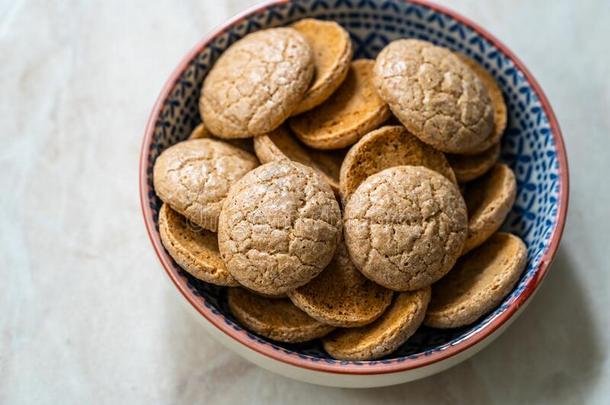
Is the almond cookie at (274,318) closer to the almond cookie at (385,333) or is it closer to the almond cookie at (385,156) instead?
the almond cookie at (385,333)

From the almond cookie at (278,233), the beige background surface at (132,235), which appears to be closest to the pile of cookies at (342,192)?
the almond cookie at (278,233)

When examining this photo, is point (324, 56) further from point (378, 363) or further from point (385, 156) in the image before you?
point (378, 363)

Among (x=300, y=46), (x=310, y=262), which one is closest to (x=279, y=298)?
(x=310, y=262)

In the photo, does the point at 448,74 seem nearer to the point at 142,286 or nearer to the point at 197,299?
the point at 197,299

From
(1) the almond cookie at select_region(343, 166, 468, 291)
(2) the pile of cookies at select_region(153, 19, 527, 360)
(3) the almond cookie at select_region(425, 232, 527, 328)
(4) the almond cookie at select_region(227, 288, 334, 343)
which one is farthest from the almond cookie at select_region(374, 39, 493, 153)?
(4) the almond cookie at select_region(227, 288, 334, 343)

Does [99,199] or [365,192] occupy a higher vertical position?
[365,192]

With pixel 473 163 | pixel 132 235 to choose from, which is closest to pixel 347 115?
pixel 473 163
